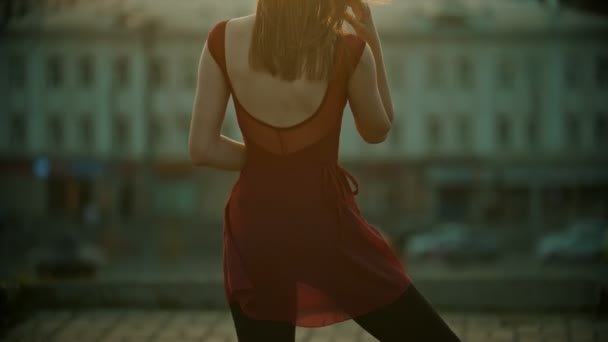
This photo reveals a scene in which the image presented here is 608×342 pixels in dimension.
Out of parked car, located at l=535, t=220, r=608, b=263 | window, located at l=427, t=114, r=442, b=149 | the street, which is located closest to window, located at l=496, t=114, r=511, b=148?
window, located at l=427, t=114, r=442, b=149

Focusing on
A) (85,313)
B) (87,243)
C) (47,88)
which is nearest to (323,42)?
(85,313)

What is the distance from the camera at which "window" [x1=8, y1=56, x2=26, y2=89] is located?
178 feet

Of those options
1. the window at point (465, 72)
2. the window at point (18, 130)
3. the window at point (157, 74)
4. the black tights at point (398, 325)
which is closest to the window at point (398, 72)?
the window at point (465, 72)

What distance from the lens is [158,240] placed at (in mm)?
48438

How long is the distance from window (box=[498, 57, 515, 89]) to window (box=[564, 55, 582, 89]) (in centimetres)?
287

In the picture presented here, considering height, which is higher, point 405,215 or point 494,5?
point 494,5

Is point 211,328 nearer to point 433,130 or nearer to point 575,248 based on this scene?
point 575,248

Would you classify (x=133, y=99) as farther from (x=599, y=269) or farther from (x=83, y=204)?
(x=599, y=269)

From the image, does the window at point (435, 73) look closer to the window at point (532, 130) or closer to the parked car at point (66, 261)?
the window at point (532, 130)

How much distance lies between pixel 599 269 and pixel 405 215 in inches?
806

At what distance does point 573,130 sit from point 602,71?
3554 millimetres

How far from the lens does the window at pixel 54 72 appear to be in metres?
54.9

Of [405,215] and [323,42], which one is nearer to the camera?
[323,42]

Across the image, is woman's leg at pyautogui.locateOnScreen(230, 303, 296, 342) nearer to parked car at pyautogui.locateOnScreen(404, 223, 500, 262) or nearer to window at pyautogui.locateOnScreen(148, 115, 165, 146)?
parked car at pyautogui.locateOnScreen(404, 223, 500, 262)
